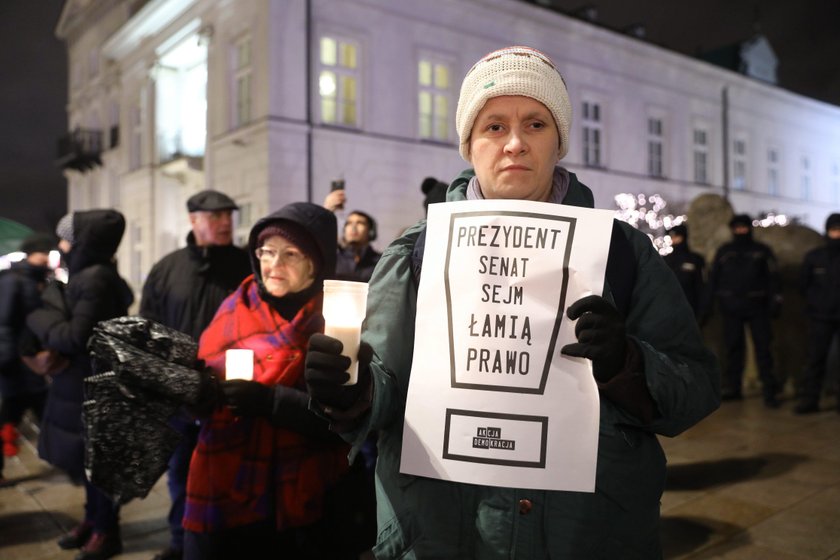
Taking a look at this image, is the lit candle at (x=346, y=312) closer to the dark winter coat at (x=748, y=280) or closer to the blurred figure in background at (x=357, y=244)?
the blurred figure in background at (x=357, y=244)

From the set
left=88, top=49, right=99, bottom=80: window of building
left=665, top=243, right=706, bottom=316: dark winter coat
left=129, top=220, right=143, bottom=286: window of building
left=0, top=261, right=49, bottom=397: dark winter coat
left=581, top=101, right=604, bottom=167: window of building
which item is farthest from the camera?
left=88, top=49, right=99, bottom=80: window of building

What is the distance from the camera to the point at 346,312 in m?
1.21


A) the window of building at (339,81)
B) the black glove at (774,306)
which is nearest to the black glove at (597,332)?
the black glove at (774,306)

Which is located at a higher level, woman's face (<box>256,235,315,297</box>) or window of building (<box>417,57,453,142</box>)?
window of building (<box>417,57,453,142</box>)

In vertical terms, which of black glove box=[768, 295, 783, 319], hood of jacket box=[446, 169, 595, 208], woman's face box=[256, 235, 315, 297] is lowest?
black glove box=[768, 295, 783, 319]

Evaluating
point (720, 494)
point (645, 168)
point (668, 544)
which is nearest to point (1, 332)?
point (668, 544)

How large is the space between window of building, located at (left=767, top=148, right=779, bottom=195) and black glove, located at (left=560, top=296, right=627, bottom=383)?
28475 millimetres

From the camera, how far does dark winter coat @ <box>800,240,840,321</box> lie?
7.04 m

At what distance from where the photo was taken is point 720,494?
4.55 m

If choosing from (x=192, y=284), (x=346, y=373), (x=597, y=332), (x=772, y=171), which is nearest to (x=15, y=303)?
(x=192, y=284)

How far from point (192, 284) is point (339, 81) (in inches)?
445

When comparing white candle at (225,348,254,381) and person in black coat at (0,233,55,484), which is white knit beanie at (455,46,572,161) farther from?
person in black coat at (0,233,55,484)

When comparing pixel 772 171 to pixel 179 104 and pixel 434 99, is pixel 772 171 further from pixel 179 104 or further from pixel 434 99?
pixel 179 104

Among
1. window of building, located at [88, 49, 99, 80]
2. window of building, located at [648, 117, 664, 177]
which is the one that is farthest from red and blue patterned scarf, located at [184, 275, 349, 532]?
window of building, located at [88, 49, 99, 80]
